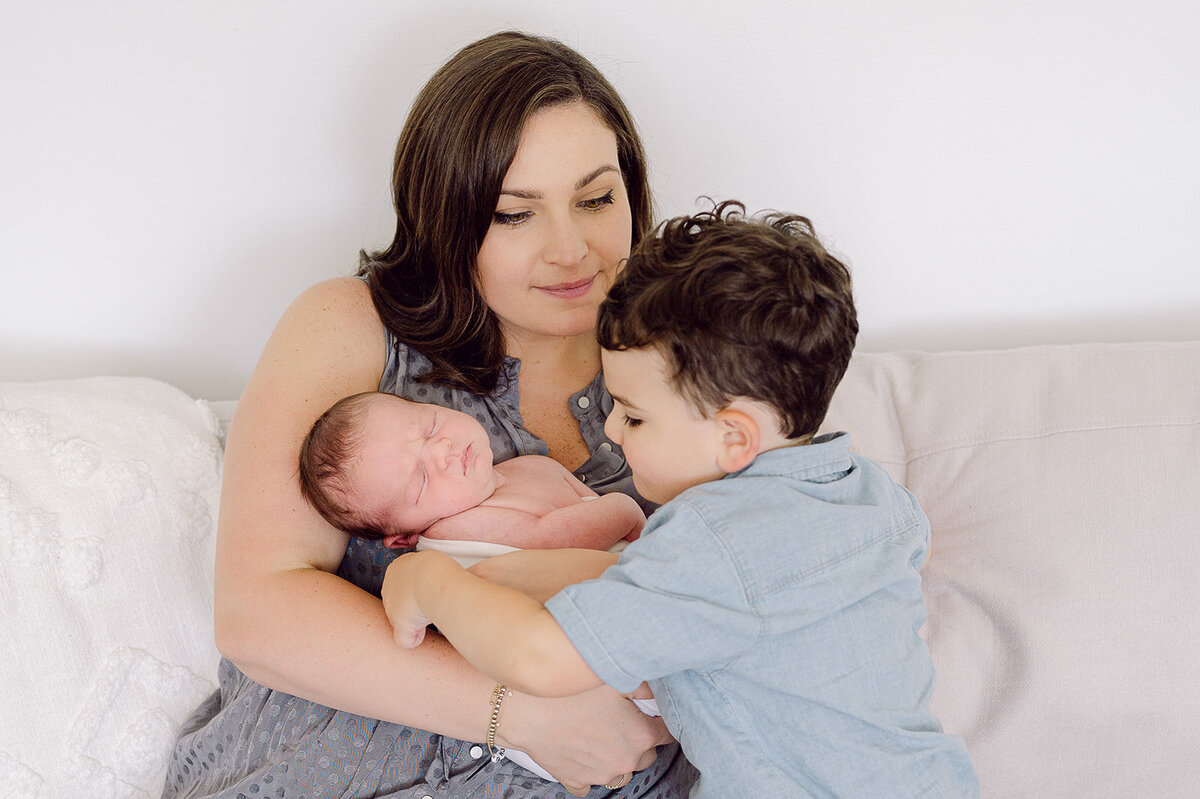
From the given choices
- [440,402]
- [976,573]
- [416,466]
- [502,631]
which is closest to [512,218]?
[440,402]

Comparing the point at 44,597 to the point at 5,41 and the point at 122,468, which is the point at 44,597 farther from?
the point at 5,41

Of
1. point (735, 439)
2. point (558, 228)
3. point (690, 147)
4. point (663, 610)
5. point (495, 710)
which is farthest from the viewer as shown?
point (690, 147)

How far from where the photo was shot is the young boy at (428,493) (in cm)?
139

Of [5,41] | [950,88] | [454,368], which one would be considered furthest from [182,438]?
[950,88]

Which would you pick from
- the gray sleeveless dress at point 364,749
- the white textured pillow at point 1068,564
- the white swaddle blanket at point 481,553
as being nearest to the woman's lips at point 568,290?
the gray sleeveless dress at point 364,749

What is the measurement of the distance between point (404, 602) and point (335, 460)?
27 centimetres

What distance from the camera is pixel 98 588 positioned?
5.10ft

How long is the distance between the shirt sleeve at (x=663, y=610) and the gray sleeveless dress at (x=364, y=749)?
404 millimetres

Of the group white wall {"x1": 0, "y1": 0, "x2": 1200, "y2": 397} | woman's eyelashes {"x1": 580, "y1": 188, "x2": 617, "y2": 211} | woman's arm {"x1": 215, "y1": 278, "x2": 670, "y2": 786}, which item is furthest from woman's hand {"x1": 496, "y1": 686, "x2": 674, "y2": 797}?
white wall {"x1": 0, "y1": 0, "x2": 1200, "y2": 397}

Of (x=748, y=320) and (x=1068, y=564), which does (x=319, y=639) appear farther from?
(x=1068, y=564)

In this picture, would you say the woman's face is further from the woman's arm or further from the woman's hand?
the woman's hand

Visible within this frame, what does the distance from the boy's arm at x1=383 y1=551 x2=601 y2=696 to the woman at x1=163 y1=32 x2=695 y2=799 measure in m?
0.25

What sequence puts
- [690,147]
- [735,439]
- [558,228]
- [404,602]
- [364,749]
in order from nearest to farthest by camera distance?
[735,439], [404,602], [364,749], [558,228], [690,147]

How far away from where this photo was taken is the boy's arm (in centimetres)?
101
